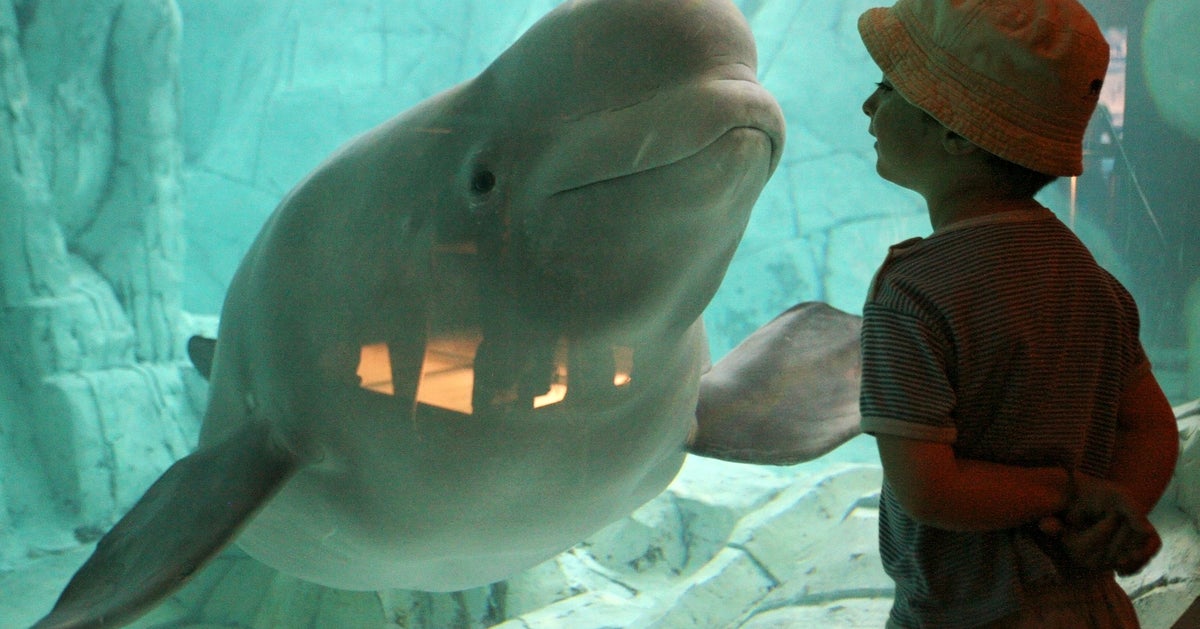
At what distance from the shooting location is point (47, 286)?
8375 millimetres

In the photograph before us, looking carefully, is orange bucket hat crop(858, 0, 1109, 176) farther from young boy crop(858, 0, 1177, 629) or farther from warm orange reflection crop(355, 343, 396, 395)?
warm orange reflection crop(355, 343, 396, 395)

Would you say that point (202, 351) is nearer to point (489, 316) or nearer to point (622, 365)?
point (489, 316)

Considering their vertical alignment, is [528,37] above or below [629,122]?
above

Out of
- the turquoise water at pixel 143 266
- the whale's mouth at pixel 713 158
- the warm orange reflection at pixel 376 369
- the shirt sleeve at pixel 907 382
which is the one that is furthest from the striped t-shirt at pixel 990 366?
the turquoise water at pixel 143 266

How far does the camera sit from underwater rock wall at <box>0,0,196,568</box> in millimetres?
8102

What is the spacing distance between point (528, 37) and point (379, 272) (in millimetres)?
931

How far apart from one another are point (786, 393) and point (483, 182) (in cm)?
211

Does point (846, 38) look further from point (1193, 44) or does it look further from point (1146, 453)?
point (1146, 453)

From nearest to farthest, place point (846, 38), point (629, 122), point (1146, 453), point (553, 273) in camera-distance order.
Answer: point (1146, 453) < point (629, 122) < point (553, 273) < point (846, 38)

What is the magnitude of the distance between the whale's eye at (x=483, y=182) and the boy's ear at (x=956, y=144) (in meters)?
1.36

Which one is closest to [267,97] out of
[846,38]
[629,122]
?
[846,38]

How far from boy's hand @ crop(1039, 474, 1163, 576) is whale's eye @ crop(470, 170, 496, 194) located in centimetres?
174

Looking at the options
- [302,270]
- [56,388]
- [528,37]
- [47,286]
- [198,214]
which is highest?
[528,37]

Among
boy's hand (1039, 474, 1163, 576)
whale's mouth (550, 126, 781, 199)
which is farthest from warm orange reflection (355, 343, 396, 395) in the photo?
boy's hand (1039, 474, 1163, 576)
